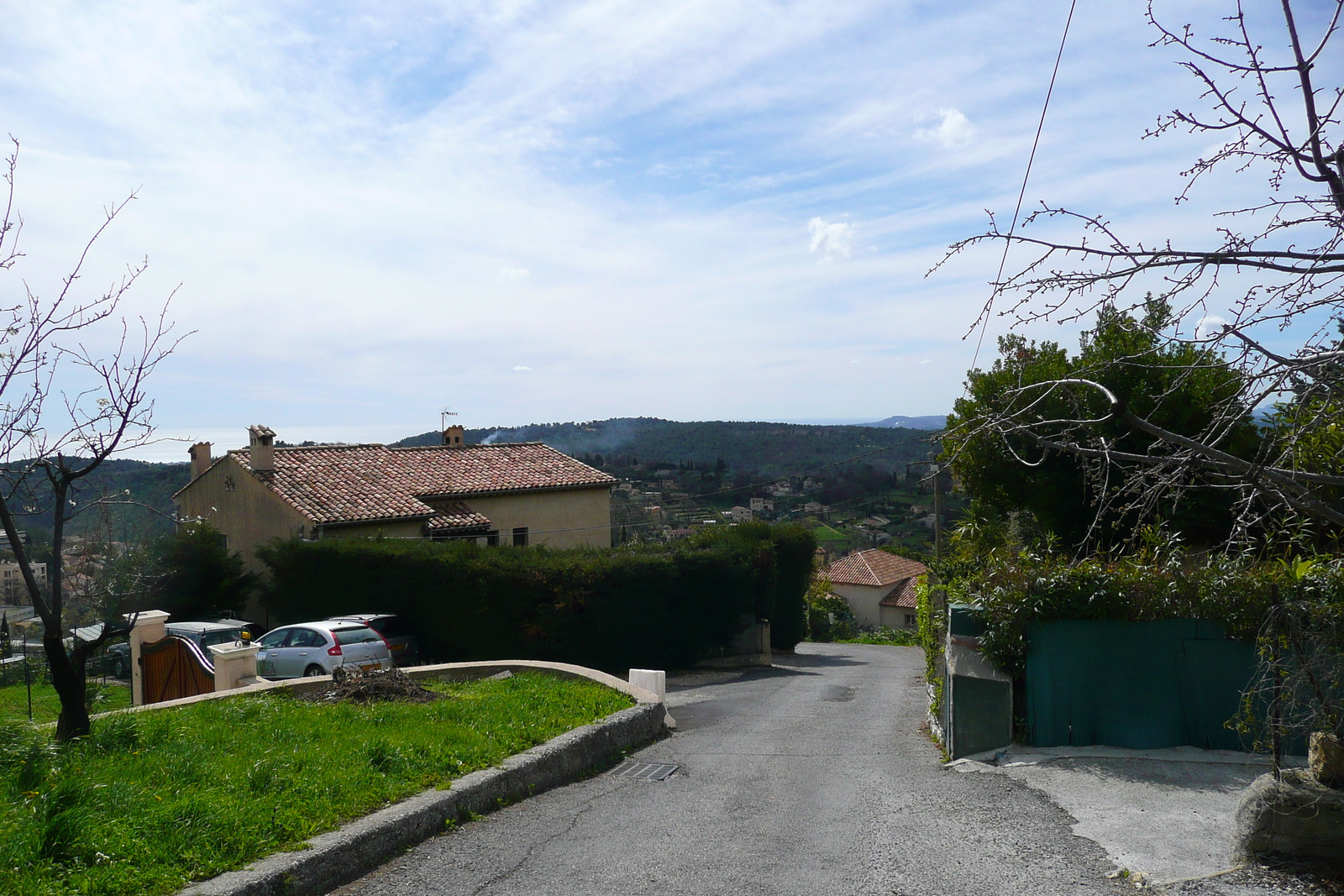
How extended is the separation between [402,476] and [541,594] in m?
11.3

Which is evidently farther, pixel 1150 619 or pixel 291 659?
pixel 291 659

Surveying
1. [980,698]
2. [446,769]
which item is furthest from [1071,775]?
[446,769]

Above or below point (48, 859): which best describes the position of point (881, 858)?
below

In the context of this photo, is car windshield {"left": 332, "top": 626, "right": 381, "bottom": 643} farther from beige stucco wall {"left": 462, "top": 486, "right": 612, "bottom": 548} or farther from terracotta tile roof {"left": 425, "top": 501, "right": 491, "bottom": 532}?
beige stucco wall {"left": 462, "top": 486, "right": 612, "bottom": 548}

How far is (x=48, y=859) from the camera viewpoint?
4.48 meters

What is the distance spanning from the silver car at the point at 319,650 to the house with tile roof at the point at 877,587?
1697 inches

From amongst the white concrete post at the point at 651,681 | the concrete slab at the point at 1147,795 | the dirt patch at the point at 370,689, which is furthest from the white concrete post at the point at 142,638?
the concrete slab at the point at 1147,795

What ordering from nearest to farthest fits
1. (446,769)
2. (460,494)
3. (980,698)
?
(446,769) → (980,698) → (460,494)

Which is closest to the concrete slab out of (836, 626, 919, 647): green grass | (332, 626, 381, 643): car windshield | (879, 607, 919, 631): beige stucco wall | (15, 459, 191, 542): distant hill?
(15, 459, 191, 542): distant hill

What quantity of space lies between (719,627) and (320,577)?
380 inches

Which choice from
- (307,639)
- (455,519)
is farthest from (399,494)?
(307,639)

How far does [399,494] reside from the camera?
27.4 meters

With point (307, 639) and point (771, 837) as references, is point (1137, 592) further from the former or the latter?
point (307, 639)

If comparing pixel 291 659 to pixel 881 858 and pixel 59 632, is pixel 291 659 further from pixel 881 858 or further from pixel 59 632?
pixel 881 858
